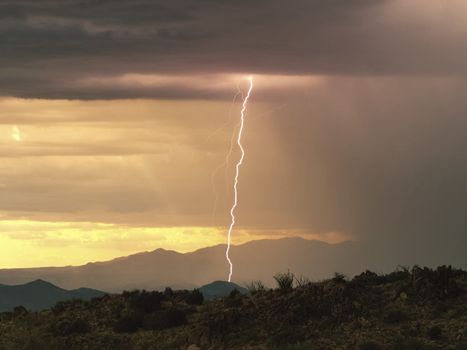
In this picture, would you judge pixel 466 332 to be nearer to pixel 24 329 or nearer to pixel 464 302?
pixel 464 302

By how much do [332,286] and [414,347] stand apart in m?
8.73

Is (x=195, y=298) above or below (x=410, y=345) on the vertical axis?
above

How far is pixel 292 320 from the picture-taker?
2163 inches

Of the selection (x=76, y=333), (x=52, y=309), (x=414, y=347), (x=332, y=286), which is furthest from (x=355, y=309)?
(x=52, y=309)

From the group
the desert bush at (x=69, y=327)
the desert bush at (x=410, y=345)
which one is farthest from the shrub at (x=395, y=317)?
the desert bush at (x=69, y=327)

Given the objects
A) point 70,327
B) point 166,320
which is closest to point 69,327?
point 70,327

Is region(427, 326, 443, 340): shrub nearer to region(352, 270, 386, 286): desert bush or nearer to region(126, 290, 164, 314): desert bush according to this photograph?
region(352, 270, 386, 286): desert bush

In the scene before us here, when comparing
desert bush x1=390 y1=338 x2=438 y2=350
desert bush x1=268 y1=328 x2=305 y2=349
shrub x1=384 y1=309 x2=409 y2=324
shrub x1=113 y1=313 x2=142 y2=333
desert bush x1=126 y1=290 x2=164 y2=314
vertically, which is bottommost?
desert bush x1=390 y1=338 x2=438 y2=350

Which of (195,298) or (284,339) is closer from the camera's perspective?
(284,339)

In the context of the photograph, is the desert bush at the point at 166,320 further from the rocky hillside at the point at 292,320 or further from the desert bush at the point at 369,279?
the desert bush at the point at 369,279

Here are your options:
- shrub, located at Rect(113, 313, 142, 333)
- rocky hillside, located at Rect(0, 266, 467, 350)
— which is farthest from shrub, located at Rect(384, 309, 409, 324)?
shrub, located at Rect(113, 313, 142, 333)

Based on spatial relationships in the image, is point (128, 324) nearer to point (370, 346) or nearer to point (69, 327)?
point (69, 327)

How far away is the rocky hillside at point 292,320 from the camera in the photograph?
51812mm

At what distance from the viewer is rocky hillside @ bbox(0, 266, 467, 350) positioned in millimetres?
51812
